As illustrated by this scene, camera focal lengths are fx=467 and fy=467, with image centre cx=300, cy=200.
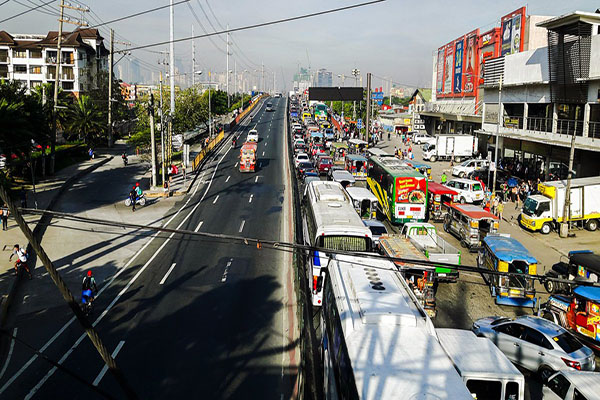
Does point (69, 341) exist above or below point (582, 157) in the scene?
below

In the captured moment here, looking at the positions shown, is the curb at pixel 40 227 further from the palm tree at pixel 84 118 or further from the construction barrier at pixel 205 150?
the construction barrier at pixel 205 150

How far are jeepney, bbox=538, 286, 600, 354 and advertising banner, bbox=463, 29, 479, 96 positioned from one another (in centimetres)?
5077

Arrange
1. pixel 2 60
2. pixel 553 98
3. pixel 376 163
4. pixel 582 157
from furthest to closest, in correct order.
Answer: pixel 2 60 → pixel 553 98 → pixel 582 157 → pixel 376 163

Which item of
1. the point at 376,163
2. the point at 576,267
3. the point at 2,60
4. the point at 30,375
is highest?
the point at 2,60

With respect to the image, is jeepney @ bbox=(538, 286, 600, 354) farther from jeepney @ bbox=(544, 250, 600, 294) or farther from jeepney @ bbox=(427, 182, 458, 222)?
jeepney @ bbox=(427, 182, 458, 222)

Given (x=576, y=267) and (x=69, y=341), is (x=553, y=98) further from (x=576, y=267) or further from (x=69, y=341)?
(x=69, y=341)

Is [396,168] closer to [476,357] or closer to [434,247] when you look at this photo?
[434,247]

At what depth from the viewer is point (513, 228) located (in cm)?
2878

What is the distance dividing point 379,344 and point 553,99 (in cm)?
3613

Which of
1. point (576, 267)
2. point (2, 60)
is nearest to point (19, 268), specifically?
point (576, 267)

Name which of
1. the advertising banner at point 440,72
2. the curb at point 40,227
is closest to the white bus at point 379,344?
the curb at point 40,227

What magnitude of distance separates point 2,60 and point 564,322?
98126mm

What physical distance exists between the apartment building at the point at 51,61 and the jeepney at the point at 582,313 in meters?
82.2

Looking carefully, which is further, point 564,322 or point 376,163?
point 376,163
